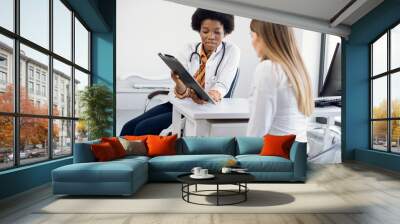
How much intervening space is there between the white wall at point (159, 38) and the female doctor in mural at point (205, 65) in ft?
0.52

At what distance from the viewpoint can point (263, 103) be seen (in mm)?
8500

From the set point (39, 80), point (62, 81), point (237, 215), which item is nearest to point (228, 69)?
point (62, 81)

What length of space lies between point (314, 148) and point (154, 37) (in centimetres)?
431

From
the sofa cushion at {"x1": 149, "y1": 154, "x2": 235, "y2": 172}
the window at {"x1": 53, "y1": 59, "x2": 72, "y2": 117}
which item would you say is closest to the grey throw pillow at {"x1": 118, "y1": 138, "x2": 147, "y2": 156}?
the sofa cushion at {"x1": 149, "y1": 154, "x2": 235, "y2": 172}

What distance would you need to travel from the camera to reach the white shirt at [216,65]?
8539 mm

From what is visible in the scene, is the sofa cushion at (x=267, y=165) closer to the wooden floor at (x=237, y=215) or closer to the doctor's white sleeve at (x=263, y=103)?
the wooden floor at (x=237, y=215)

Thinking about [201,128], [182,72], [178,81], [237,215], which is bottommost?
[237,215]

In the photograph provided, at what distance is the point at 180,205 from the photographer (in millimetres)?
4445

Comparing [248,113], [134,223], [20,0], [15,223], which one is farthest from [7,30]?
[248,113]

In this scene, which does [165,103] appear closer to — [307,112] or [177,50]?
[177,50]

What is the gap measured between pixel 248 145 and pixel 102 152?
8.23ft

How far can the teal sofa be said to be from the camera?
4.86 meters

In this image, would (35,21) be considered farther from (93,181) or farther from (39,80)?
(93,181)

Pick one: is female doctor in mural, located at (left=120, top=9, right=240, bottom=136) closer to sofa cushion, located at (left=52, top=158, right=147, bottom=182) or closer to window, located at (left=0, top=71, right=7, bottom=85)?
sofa cushion, located at (left=52, top=158, right=147, bottom=182)
